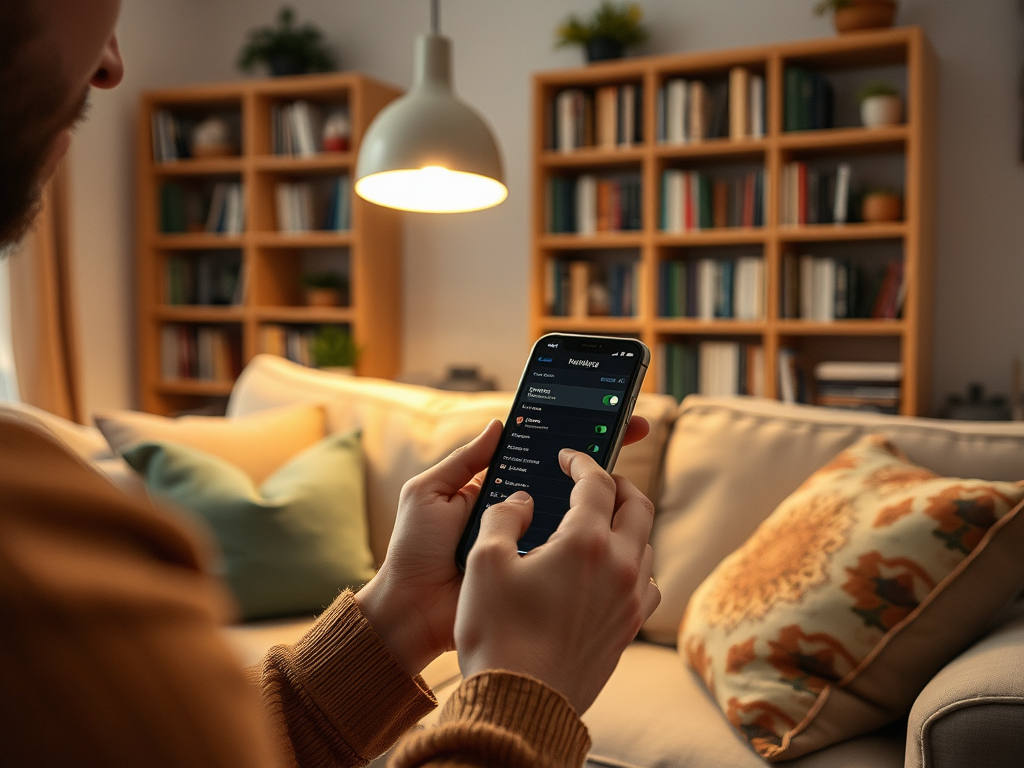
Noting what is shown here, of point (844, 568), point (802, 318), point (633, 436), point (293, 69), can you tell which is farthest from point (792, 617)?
point (293, 69)

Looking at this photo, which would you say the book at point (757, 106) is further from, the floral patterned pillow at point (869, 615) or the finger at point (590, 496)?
the finger at point (590, 496)

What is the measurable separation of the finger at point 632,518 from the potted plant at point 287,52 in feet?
12.3

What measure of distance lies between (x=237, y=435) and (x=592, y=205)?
2.01 metres

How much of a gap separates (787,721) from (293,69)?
353cm

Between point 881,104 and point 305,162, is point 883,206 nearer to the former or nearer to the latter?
point 881,104

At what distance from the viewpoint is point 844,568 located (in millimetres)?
1276

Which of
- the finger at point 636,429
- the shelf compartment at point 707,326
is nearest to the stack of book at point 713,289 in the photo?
the shelf compartment at point 707,326

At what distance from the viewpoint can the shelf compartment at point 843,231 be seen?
3188 mm

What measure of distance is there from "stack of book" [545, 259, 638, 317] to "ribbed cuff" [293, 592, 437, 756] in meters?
3.03

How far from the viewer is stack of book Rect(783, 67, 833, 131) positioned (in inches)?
131

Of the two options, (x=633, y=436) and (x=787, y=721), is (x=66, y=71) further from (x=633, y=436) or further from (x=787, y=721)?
(x=787, y=721)

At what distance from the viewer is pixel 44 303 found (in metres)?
3.64

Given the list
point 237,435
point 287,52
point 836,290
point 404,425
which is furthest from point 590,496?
point 287,52

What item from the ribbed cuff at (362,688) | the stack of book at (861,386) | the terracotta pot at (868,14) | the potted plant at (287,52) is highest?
the potted plant at (287,52)
